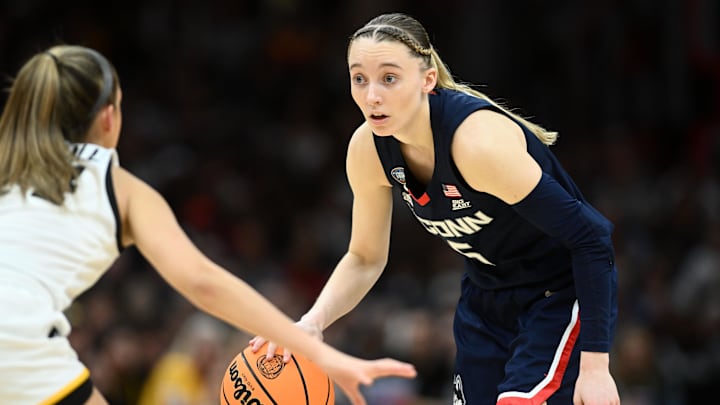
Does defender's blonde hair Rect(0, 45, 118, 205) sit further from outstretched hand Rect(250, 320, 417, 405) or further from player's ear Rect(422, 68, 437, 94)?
player's ear Rect(422, 68, 437, 94)

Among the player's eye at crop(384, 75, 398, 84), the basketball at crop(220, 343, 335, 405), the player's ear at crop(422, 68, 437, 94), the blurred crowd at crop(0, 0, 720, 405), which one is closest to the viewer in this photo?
the player's eye at crop(384, 75, 398, 84)

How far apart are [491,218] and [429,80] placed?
0.53 meters

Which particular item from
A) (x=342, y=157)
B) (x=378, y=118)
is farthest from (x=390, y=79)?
(x=342, y=157)

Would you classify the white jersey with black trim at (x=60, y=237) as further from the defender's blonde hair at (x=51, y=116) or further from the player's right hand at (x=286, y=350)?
the player's right hand at (x=286, y=350)

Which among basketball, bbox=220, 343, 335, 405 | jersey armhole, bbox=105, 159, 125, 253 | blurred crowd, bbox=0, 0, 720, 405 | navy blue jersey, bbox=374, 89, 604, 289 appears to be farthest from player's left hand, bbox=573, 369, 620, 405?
blurred crowd, bbox=0, 0, 720, 405

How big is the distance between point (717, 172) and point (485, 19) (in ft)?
10.4

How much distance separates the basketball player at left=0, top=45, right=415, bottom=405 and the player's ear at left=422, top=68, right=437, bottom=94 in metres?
1.09

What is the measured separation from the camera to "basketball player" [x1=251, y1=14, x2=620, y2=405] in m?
3.52

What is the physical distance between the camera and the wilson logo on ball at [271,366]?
3885 mm

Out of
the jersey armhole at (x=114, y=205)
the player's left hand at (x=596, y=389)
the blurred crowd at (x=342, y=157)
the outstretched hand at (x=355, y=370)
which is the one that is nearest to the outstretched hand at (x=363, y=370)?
the outstretched hand at (x=355, y=370)

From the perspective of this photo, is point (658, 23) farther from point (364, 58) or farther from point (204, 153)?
point (364, 58)

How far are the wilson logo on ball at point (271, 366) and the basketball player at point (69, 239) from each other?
0.84 meters

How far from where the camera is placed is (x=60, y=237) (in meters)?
3.06

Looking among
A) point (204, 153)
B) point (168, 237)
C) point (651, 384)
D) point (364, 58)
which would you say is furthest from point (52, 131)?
point (204, 153)
